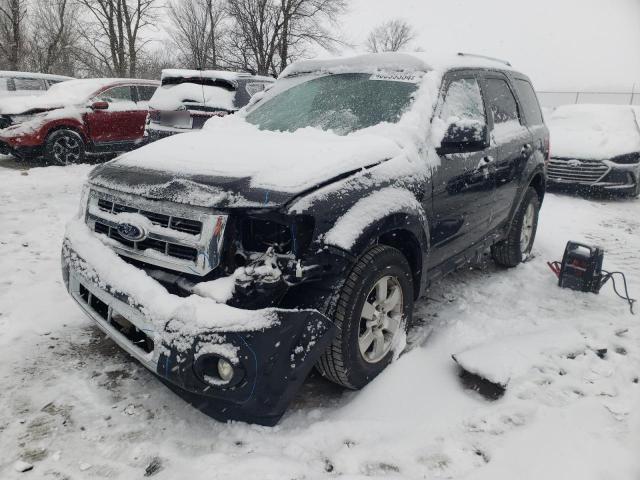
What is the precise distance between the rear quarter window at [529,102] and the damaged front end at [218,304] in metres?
3.24

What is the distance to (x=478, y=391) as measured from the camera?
2.65 m

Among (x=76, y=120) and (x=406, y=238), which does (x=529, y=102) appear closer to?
(x=406, y=238)

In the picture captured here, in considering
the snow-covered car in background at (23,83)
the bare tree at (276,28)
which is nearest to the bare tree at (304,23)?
the bare tree at (276,28)

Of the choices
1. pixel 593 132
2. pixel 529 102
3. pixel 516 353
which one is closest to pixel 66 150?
pixel 529 102

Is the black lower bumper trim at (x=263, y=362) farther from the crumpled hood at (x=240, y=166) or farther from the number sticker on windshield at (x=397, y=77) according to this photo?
the number sticker on windshield at (x=397, y=77)

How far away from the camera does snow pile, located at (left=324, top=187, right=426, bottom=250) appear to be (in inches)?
84.7

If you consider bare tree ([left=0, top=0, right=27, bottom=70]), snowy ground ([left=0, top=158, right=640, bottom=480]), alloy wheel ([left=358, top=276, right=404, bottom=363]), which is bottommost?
snowy ground ([left=0, top=158, right=640, bottom=480])

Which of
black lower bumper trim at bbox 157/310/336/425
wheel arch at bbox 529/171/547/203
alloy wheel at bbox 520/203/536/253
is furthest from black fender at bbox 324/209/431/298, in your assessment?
wheel arch at bbox 529/171/547/203

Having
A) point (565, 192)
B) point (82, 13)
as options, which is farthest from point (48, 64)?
point (565, 192)

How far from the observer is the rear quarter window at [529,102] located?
4.40 m

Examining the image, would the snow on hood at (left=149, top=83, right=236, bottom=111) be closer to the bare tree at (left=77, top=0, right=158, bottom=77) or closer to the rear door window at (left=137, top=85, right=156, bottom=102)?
the rear door window at (left=137, top=85, right=156, bottom=102)

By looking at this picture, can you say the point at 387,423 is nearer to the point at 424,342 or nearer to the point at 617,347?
the point at 424,342

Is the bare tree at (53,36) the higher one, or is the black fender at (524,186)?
the bare tree at (53,36)

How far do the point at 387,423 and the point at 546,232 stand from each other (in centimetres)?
465
